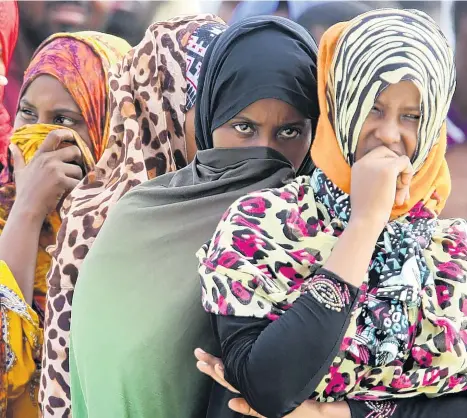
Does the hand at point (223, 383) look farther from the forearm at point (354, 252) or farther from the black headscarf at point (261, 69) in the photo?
the black headscarf at point (261, 69)

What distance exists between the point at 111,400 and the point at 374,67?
0.71 meters

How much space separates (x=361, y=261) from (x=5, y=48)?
1.81 m

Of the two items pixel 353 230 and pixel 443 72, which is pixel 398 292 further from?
pixel 443 72

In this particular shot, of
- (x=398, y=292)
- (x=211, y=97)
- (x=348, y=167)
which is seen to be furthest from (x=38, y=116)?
(x=398, y=292)

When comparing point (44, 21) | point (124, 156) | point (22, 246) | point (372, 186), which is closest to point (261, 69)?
point (372, 186)

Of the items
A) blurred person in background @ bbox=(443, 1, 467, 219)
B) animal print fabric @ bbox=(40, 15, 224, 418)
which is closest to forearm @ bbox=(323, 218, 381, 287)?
animal print fabric @ bbox=(40, 15, 224, 418)

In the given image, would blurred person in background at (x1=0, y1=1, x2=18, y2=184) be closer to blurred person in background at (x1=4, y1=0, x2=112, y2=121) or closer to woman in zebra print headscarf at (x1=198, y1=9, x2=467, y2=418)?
blurred person in background at (x1=4, y1=0, x2=112, y2=121)

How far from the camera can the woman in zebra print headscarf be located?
94cm

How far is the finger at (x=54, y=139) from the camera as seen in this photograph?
184cm

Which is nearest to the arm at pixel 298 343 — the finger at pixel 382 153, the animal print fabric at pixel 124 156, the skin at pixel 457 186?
the finger at pixel 382 153

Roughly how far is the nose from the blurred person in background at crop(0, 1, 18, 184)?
1463 mm

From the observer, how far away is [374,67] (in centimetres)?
104

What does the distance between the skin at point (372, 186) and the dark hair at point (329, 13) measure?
1.29 m

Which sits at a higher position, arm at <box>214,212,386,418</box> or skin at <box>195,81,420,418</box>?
skin at <box>195,81,420,418</box>
